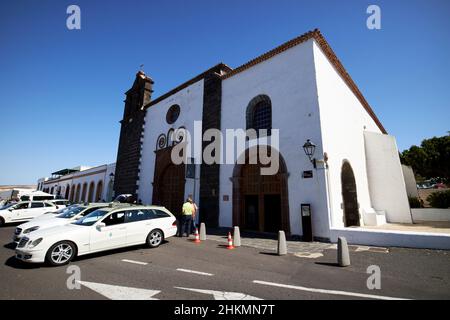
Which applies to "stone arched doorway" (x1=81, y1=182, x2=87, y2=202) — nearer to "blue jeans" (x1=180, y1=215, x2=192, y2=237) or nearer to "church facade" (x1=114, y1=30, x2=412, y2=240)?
"church facade" (x1=114, y1=30, x2=412, y2=240)

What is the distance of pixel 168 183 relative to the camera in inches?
646

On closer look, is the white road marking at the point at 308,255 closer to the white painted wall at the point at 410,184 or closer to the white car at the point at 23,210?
the white car at the point at 23,210

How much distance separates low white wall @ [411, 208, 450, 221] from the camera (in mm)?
15070

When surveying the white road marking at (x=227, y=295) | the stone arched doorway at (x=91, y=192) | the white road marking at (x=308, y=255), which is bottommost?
the white road marking at (x=227, y=295)

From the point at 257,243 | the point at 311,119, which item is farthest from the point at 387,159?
the point at 257,243

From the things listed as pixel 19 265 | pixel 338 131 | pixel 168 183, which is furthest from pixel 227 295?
pixel 168 183

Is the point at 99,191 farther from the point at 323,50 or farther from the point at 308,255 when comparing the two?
the point at 323,50

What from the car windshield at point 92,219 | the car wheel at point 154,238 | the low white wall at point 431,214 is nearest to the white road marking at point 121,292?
the car windshield at point 92,219

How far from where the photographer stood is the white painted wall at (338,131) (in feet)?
31.2

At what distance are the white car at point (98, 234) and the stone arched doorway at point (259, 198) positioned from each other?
4204 mm

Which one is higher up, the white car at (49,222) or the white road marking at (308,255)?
the white car at (49,222)

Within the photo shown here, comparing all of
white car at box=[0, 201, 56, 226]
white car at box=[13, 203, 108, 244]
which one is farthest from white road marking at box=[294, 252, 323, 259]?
white car at box=[0, 201, 56, 226]

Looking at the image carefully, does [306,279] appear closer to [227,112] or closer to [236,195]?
[236,195]

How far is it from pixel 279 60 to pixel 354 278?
1017 centimetres
